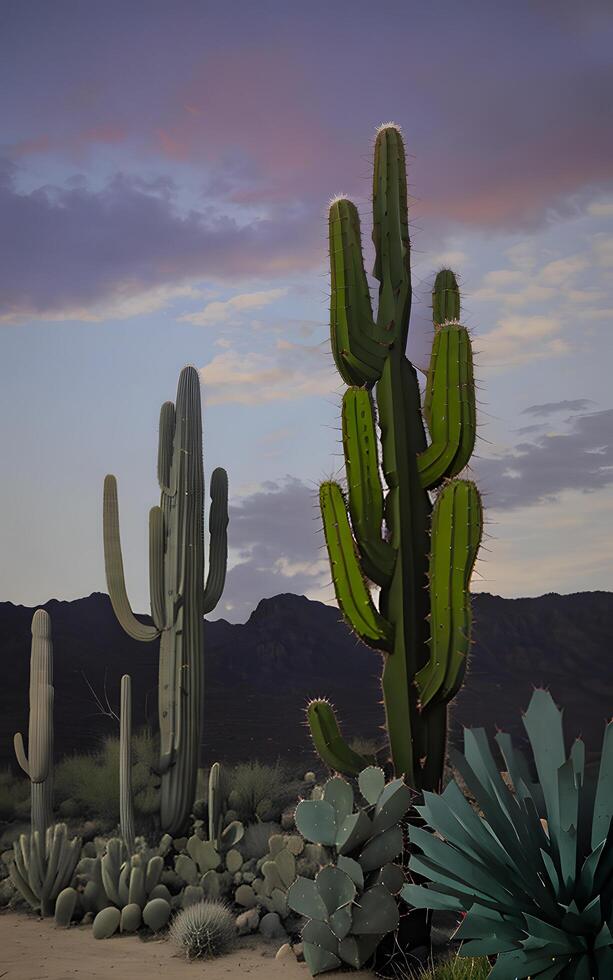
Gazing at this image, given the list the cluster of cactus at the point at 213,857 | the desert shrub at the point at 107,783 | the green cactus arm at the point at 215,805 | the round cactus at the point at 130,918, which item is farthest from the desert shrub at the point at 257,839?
the round cactus at the point at 130,918

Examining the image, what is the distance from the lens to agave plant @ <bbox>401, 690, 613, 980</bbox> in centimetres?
405

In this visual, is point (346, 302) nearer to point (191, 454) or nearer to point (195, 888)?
point (191, 454)

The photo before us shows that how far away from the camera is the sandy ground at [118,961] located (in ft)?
22.0

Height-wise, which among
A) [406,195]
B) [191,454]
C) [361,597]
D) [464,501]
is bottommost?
[361,597]

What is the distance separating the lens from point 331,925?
243 inches

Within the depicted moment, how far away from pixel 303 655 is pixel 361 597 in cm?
1454

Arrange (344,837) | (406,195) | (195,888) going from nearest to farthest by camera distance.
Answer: (344,837)
(406,195)
(195,888)

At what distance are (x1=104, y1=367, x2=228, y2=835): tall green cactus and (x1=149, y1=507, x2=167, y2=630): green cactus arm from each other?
0.01m

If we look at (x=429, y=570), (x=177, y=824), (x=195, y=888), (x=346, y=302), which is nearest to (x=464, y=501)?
(x=429, y=570)

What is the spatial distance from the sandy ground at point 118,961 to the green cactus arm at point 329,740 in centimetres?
128

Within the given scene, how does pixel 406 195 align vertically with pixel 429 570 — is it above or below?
above

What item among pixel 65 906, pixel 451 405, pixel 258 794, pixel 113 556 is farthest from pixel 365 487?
pixel 258 794

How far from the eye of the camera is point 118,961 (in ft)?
23.2

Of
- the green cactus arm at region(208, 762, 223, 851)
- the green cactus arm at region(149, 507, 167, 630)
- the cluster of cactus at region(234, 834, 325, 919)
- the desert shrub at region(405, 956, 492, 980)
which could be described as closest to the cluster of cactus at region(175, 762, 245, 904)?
the green cactus arm at region(208, 762, 223, 851)
